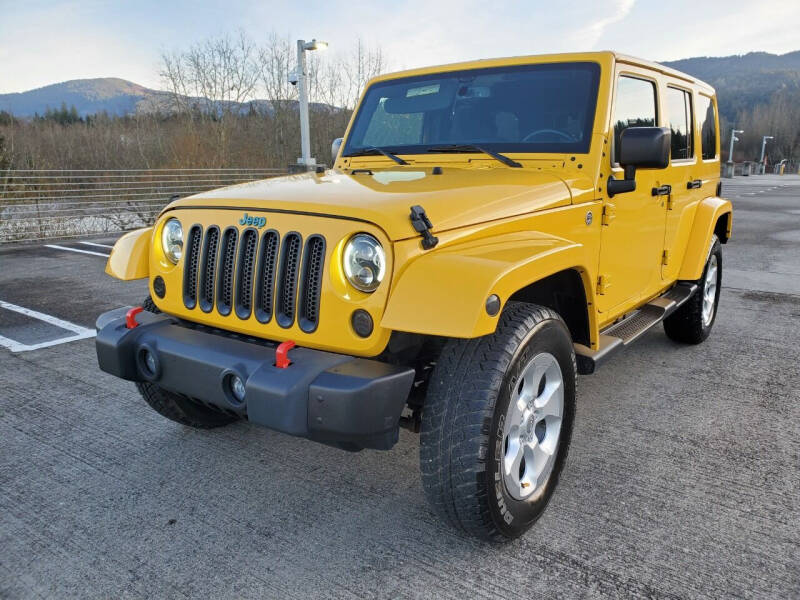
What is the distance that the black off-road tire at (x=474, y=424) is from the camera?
215 cm

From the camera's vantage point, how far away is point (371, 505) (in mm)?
2732

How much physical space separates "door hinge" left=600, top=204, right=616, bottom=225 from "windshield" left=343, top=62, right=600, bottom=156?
0.32 metres

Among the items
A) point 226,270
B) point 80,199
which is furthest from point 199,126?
point 226,270

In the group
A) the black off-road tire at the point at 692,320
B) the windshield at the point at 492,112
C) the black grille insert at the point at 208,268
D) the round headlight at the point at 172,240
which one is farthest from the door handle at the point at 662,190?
the round headlight at the point at 172,240

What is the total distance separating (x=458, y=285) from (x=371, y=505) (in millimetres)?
1208

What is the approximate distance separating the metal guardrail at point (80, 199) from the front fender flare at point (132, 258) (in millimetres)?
9160

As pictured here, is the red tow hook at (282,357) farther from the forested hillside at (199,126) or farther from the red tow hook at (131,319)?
the forested hillside at (199,126)

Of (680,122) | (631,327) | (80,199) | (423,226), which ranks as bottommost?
(631,327)

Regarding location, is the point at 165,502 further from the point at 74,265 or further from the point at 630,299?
the point at 74,265

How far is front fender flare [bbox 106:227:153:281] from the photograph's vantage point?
288cm

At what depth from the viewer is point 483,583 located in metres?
2.22

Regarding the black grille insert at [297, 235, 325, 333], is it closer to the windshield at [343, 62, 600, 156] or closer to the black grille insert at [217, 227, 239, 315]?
the black grille insert at [217, 227, 239, 315]

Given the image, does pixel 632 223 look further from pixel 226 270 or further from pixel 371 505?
pixel 226 270

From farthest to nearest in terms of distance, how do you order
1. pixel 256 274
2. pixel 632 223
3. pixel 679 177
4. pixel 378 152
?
pixel 679 177, pixel 378 152, pixel 632 223, pixel 256 274
